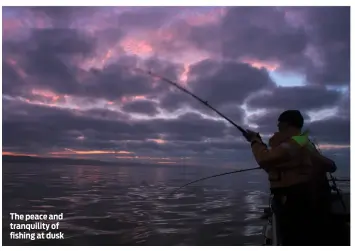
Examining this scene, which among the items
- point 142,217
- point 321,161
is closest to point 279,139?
point 321,161

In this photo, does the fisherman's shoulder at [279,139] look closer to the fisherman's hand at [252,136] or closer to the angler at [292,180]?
the angler at [292,180]

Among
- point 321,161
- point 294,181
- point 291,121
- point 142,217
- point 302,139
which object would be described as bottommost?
point 142,217

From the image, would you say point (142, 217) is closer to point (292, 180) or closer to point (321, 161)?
point (321, 161)

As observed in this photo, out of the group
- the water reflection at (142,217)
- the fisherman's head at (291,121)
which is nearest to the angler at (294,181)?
the fisherman's head at (291,121)

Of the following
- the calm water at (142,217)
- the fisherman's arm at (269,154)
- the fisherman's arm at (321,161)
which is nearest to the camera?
the fisherman's arm at (269,154)

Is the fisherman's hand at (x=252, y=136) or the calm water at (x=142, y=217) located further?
the calm water at (x=142, y=217)

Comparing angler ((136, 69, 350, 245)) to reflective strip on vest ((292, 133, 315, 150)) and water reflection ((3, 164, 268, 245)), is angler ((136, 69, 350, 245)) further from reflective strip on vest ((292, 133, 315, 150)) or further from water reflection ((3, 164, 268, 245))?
water reflection ((3, 164, 268, 245))

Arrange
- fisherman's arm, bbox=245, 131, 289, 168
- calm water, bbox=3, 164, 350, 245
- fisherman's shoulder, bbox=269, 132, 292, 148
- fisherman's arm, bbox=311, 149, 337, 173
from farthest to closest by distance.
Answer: calm water, bbox=3, 164, 350, 245 → fisherman's arm, bbox=311, 149, 337, 173 → fisherman's shoulder, bbox=269, 132, 292, 148 → fisherman's arm, bbox=245, 131, 289, 168

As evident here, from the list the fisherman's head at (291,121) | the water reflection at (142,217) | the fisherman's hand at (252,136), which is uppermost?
the fisherman's head at (291,121)

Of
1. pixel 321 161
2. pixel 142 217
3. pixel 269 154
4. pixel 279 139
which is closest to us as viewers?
pixel 269 154

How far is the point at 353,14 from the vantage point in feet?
14.3

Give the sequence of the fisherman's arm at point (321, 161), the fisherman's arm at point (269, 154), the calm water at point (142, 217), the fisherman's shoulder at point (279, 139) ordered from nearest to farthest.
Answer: the fisherman's arm at point (269, 154) < the fisherman's shoulder at point (279, 139) < the fisherman's arm at point (321, 161) < the calm water at point (142, 217)

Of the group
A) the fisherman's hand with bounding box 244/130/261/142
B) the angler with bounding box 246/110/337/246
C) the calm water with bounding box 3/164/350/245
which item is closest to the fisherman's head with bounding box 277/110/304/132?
the angler with bounding box 246/110/337/246

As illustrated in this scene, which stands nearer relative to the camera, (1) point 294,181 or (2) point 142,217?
(1) point 294,181
